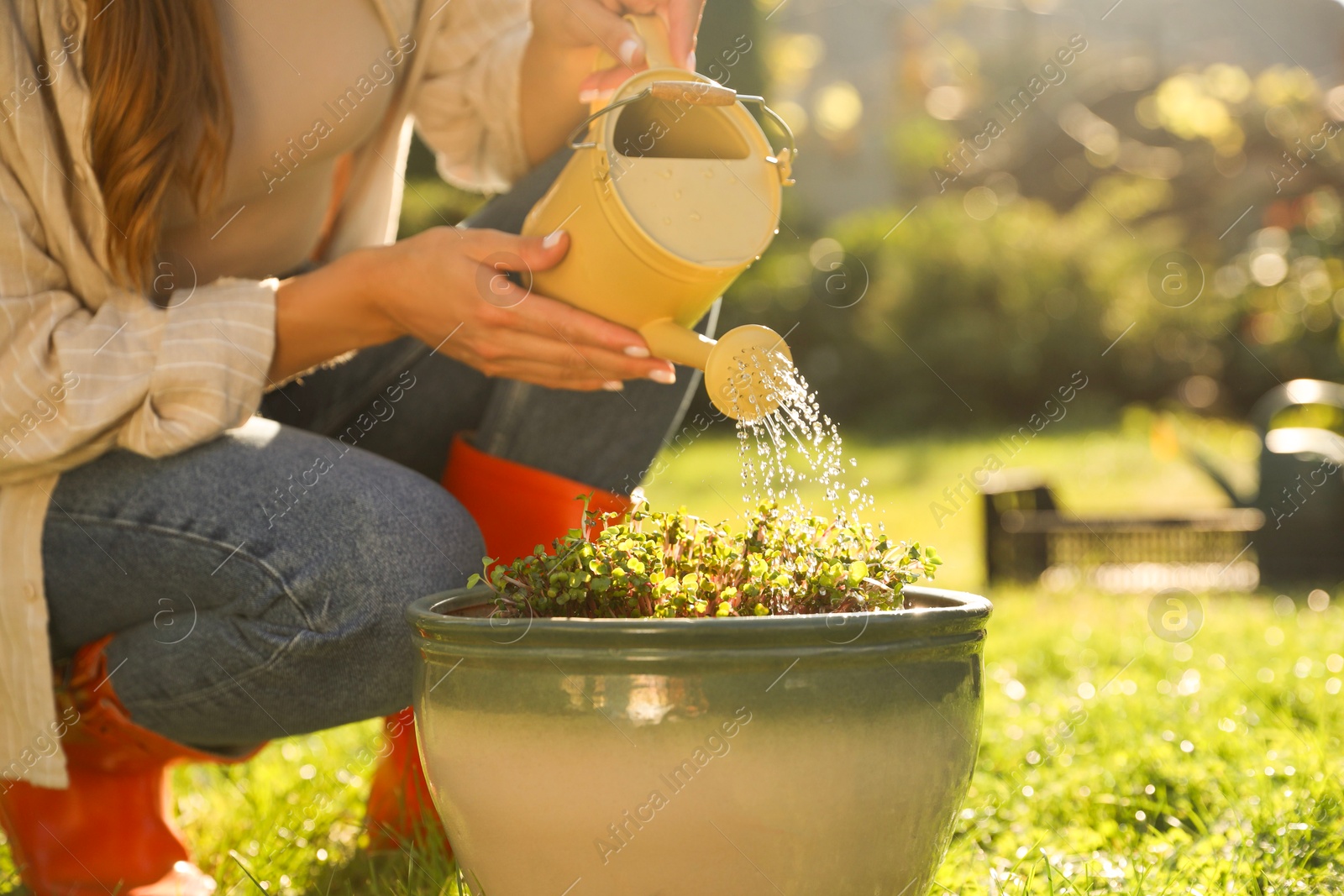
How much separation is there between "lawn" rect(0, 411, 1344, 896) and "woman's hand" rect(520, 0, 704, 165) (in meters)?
0.96

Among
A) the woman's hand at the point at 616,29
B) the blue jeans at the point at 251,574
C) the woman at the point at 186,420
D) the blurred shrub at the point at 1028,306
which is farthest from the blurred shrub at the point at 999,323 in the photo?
the blue jeans at the point at 251,574

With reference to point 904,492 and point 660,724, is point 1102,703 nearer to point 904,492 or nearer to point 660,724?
point 660,724

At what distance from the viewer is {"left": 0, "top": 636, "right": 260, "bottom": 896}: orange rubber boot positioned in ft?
4.28

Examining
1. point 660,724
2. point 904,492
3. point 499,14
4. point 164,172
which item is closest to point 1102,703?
point 660,724

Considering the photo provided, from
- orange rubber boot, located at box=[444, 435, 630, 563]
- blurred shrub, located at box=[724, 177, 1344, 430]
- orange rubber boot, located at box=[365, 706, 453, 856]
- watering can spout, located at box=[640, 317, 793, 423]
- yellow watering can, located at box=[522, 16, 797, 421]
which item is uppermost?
yellow watering can, located at box=[522, 16, 797, 421]

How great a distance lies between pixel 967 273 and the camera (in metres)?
8.64

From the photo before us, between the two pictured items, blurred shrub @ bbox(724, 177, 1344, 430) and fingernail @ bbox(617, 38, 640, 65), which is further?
blurred shrub @ bbox(724, 177, 1344, 430)

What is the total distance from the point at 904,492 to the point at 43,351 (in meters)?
5.24

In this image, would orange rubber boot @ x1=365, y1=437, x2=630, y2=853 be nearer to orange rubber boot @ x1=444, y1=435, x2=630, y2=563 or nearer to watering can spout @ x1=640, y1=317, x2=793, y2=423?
orange rubber boot @ x1=444, y1=435, x2=630, y2=563

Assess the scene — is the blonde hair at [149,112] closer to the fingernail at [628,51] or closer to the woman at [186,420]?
the woman at [186,420]

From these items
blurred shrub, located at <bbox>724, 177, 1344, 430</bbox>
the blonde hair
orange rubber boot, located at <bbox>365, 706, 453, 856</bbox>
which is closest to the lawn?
orange rubber boot, located at <bbox>365, 706, 453, 856</bbox>

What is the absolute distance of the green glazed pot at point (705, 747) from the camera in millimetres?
876

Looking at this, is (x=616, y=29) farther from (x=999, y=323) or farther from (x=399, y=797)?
(x=999, y=323)

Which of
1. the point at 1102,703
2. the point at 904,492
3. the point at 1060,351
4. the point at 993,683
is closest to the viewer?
the point at 1102,703
